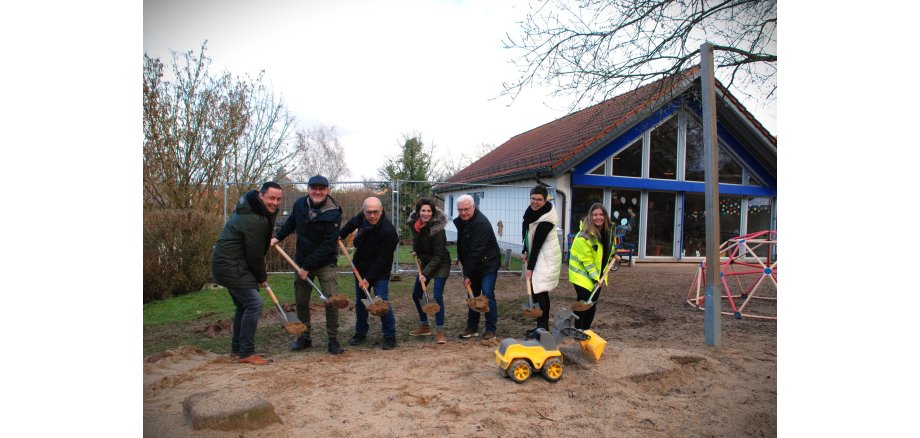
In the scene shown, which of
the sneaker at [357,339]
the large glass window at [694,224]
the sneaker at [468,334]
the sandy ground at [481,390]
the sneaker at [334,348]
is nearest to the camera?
the sandy ground at [481,390]

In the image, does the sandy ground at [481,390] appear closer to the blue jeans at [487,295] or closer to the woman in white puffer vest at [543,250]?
the blue jeans at [487,295]

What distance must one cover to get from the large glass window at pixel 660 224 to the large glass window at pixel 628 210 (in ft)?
1.28

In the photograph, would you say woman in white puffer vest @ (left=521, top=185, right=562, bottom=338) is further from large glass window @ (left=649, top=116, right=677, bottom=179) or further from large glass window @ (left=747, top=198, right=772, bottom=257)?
large glass window @ (left=747, top=198, right=772, bottom=257)

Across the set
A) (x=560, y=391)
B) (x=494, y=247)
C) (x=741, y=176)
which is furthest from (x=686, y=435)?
(x=741, y=176)

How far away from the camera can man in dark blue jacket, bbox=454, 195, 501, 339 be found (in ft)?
16.7

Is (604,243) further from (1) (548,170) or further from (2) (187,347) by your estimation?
(1) (548,170)

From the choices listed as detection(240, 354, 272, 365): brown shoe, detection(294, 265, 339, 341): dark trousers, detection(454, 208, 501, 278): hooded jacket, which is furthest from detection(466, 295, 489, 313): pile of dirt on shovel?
detection(240, 354, 272, 365): brown shoe

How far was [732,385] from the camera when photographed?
366 centimetres

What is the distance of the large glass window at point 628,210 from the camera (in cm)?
1266

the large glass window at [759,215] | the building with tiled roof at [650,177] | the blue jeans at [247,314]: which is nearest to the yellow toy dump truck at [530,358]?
the blue jeans at [247,314]

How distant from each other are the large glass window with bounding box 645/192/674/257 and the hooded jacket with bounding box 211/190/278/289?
10971mm

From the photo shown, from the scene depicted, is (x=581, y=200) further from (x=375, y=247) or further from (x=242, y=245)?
(x=242, y=245)

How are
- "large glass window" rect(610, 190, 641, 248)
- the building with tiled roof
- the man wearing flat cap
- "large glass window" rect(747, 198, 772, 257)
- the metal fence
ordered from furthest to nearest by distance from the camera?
"large glass window" rect(747, 198, 772, 257) < "large glass window" rect(610, 190, 641, 248) < the building with tiled roof < the metal fence < the man wearing flat cap

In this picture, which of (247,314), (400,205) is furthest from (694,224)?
(247,314)
